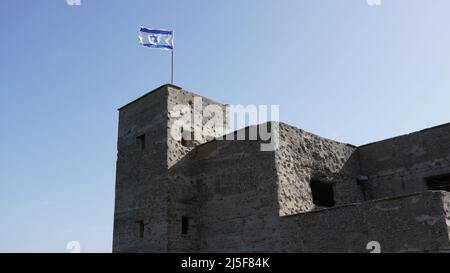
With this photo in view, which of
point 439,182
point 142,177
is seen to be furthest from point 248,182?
point 439,182

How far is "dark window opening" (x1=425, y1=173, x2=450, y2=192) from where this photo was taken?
16734mm

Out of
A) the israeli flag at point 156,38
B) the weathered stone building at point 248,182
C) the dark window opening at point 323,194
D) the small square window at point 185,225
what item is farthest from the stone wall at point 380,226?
the israeli flag at point 156,38

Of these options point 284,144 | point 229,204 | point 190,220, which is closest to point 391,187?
point 284,144

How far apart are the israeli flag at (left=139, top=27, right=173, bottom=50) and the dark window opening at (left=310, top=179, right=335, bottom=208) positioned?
8.23 metres

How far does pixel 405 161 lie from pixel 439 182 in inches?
53.8

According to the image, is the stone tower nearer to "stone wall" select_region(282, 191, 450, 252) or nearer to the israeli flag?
the israeli flag

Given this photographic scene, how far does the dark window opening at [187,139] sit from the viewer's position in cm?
1803

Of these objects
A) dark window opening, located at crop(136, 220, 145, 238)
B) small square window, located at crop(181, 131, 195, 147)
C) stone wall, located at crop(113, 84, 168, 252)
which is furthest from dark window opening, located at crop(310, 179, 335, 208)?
dark window opening, located at crop(136, 220, 145, 238)

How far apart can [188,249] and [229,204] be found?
2.18 metres

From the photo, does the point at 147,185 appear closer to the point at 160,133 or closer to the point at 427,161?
the point at 160,133

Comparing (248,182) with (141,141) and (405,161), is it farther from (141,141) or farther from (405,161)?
(405,161)

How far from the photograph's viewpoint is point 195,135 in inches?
729

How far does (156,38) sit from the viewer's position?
63.8ft
